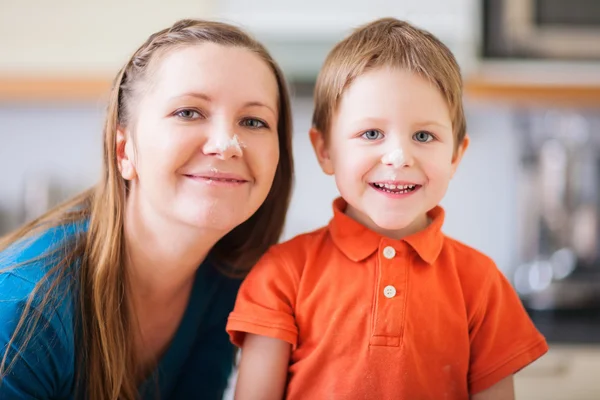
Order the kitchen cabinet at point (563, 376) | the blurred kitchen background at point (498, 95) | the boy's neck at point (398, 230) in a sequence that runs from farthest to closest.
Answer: the blurred kitchen background at point (498, 95) → the kitchen cabinet at point (563, 376) → the boy's neck at point (398, 230)

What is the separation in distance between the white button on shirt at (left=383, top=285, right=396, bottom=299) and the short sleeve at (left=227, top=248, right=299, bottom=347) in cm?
12

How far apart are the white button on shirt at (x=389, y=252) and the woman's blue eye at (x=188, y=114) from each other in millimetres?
317

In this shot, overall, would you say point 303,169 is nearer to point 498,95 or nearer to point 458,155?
point 498,95

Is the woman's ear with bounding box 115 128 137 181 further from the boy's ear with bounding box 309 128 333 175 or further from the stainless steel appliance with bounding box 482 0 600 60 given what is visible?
the stainless steel appliance with bounding box 482 0 600 60

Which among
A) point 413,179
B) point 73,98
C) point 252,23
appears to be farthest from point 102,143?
point 73,98

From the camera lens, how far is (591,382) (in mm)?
1770

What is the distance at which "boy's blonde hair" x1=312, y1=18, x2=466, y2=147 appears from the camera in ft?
2.84

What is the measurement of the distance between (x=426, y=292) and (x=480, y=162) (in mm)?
1640

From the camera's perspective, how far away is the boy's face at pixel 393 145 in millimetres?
839

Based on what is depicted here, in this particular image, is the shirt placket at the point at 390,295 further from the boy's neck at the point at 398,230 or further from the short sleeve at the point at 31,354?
the short sleeve at the point at 31,354

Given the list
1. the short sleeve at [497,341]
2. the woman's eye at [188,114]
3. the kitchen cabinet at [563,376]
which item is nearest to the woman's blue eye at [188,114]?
the woman's eye at [188,114]

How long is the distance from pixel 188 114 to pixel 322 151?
204mm

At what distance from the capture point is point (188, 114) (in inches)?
34.6

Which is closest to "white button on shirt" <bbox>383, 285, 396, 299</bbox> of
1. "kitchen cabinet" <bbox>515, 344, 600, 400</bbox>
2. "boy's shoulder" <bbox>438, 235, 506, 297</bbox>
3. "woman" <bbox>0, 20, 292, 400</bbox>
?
"boy's shoulder" <bbox>438, 235, 506, 297</bbox>
